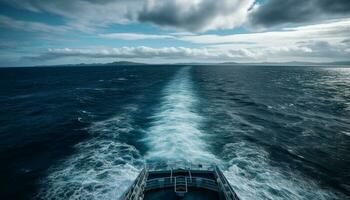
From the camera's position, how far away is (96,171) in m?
21.3

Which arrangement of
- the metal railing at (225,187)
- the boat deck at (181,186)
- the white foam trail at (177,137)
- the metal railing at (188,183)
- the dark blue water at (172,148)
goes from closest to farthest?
1. the metal railing at (225,187)
2. the boat deck at (181,186)
3. the metal railing at (188,183)
4. the dark blue water at (172,148)
5. the white foam trail at (177,137)

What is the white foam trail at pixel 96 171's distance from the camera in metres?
18.0

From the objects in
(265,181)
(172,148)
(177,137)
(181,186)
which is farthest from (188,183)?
(177,137)

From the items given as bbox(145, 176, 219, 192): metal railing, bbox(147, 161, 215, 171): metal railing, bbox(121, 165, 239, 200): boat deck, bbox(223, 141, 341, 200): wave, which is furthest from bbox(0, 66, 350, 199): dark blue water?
bbox(145, 176, 219, 192): metal railing

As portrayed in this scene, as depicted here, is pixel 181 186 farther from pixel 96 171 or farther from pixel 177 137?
pixel 177 137

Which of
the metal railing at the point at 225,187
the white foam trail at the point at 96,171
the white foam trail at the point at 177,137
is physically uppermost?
the metal railing at the point at 225,187

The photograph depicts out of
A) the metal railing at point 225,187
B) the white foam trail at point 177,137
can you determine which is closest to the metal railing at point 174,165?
the white foam trail at point 177,137

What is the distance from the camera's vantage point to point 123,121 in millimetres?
38094

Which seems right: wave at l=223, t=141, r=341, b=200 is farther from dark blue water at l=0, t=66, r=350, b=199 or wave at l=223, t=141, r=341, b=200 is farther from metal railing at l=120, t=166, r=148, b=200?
metal railing at l=120, t=166, r=148, b=200

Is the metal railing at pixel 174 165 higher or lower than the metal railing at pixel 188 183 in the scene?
lower

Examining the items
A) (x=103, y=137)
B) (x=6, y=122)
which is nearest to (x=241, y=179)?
(x=103, y=137)

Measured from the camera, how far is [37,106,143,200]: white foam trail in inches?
711

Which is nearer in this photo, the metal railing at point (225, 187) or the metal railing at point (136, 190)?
the metal railing at point (225, 187)

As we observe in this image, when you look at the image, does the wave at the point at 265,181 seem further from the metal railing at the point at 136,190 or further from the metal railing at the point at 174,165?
the metal railing at the point at 136,190
